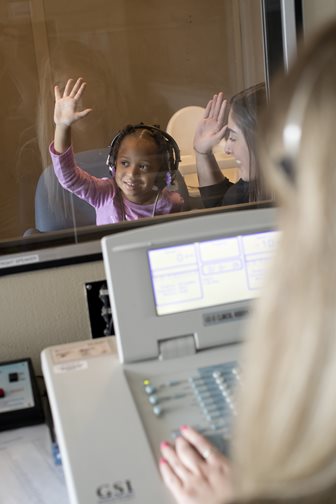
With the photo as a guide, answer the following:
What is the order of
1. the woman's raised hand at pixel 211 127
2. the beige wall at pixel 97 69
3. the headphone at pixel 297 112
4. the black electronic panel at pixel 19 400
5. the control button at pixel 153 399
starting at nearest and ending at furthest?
1. the headphone at pixel 297 112
2. the control button at pixel 153 399
3. the black electronic panel at pixel 19 400
4. the beige wall at pixel 97 69
5. the woman's raised hand at pixel 211 127

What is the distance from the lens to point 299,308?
2.02ft

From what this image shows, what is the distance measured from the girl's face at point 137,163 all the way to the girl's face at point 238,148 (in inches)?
5.6

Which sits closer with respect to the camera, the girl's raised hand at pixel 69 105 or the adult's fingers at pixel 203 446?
the adult's fingers at pixel 203 446

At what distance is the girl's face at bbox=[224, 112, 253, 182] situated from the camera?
1552 mm

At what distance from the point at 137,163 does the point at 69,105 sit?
167 mm

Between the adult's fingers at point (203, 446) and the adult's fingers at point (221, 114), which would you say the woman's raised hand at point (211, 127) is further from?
the adult's fingers at point (203, 446)

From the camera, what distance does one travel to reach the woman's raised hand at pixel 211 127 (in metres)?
1.56

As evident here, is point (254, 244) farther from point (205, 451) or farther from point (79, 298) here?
point (79, 298)

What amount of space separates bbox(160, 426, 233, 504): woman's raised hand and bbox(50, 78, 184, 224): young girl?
0.64 m

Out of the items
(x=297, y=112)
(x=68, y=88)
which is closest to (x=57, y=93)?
(x=68, y=88)

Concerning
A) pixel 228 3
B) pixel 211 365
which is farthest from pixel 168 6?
pixel 211 365

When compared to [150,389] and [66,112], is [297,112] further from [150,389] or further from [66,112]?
[66,112]

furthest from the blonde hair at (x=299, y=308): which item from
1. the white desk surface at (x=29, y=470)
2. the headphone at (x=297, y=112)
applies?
the white desk surface at (x=29, y=470)

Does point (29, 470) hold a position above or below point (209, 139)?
below
